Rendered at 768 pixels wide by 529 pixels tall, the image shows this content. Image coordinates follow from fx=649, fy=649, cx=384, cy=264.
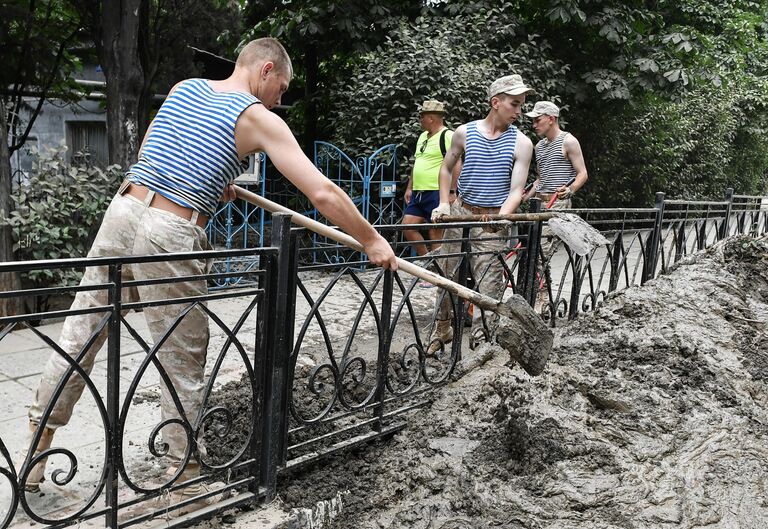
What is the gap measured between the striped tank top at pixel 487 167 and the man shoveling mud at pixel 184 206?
8.48 feet

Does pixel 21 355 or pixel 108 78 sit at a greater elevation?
pixel 108 78

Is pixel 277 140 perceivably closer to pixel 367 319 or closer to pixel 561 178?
pixel 367 319

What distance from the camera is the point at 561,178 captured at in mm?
6605

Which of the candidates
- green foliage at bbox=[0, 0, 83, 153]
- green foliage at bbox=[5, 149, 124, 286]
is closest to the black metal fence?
green foliage at bbox=[5, 149, 124, 286]

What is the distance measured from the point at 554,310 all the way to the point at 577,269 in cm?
43

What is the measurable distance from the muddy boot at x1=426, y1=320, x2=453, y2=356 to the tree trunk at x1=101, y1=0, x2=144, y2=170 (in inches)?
163

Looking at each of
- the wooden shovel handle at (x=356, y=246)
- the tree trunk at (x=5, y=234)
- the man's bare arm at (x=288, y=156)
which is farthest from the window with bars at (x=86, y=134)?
the man's bare arm at (x=288, y=156)

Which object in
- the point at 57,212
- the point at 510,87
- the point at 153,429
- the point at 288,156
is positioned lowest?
the point at 153,429

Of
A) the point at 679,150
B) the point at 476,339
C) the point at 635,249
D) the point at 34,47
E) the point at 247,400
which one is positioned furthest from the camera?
the point at 679,150

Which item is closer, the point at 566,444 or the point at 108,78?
the point at 566,444

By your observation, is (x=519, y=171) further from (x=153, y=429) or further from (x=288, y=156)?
(x=153, y=429)

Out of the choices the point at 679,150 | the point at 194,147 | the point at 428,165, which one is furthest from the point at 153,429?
the point at 679,150

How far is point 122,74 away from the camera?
700 centimetres

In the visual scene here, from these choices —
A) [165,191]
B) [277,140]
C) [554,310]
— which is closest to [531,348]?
[277,140]
